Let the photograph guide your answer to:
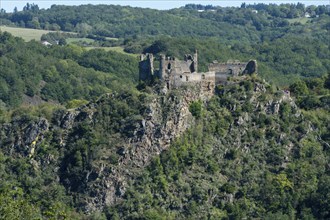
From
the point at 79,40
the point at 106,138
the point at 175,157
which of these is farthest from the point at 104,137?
the point at 79,40

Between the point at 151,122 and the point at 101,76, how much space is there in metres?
53.0

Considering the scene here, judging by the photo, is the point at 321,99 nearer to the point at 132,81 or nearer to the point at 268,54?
the point at 132,81

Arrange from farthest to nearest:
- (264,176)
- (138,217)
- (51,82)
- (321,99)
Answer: (51,82) → (321,99) → (264,176) → (138,217)

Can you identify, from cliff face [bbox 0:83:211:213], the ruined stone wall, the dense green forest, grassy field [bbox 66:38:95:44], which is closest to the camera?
the dense green forest

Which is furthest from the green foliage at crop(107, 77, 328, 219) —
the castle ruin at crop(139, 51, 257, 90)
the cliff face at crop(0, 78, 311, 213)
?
the castle ruin at crop(139, 51, 257, 90)

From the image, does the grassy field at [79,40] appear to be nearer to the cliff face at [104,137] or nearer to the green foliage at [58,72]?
the green foliage at [58,72]

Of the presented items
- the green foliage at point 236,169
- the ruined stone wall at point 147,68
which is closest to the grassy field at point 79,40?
the ruined stone wall at point 147,68

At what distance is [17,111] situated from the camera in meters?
77.6

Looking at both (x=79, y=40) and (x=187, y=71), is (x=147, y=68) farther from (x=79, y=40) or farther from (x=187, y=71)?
(x=79, y=40)

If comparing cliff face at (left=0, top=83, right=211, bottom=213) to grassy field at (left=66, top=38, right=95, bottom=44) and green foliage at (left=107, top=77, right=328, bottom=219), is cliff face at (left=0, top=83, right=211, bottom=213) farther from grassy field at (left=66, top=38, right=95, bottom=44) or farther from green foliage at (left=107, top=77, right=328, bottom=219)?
grassy field at (left=66, top=38, right=95, bottom=44)

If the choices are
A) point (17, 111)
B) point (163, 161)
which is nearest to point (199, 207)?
point (163, 161)

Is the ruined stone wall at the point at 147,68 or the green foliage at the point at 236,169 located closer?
the green foliage at the point at 236,169

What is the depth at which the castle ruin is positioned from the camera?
242ft

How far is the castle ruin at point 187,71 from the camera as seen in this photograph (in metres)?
73.7
